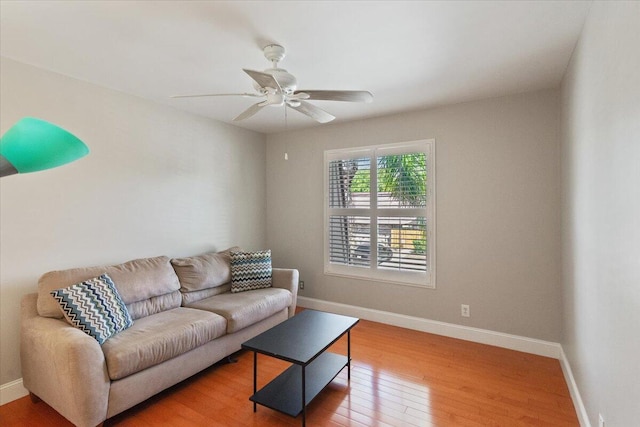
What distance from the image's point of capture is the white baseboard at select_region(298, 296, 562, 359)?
10.2 ft

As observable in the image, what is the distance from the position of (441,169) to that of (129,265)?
10.7ft

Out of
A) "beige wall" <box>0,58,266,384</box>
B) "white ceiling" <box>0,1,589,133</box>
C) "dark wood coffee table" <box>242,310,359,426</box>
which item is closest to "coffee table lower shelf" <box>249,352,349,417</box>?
"dark wood coffee table" <box>242,310,359,426</box>

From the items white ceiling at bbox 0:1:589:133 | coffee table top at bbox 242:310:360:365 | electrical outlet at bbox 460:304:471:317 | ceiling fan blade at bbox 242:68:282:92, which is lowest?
electrical outlet at bbox 460:304:471:317

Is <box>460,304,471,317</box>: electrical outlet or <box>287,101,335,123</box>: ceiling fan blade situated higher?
<box>287,101,335,123</box>: ceiling fan blade

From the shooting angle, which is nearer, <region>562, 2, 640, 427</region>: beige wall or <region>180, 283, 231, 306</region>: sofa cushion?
<region>562, 2, 640, 427</region>: beige wall

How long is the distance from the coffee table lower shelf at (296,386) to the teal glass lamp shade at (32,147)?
1.92 m

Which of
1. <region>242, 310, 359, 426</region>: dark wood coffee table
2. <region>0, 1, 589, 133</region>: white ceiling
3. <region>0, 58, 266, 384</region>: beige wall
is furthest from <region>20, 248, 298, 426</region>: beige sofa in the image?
<region>0, 1, 589, 133</region>: white ceiling

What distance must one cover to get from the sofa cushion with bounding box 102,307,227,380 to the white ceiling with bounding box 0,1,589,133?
2.04 m

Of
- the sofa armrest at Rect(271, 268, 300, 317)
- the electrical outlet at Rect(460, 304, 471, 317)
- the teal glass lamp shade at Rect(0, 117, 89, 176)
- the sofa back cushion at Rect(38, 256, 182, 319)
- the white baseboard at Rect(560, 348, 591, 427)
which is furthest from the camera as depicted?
the sofa armrest at Rect(271, 268, 300, 317)

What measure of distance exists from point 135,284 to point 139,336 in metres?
0.60

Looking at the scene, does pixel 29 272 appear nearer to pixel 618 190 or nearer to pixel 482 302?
pixel 618 190

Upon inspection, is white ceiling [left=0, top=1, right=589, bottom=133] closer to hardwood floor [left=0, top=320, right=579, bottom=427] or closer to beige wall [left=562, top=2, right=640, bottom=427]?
beige wall [left=562, top=2, right=640, bottom=427]

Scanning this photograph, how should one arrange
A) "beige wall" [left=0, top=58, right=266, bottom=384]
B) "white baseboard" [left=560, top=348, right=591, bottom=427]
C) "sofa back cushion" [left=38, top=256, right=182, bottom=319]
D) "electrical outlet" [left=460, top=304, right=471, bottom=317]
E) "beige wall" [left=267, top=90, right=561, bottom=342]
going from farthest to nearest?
"electrical outlet" [left=460, top=304, right=471, bottom=317]
"beige wall" [left=267, top=90, right=561, bottom=342]
"beige wall" [left=0, top=58, right=266, bottom=384]
"sofa back cushion" [left=38, top=256, right=182, bottom=319]
"white baseboard" [left=560, top=348, right=591, bottom=427]

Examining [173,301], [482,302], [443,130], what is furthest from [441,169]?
[173,301]
